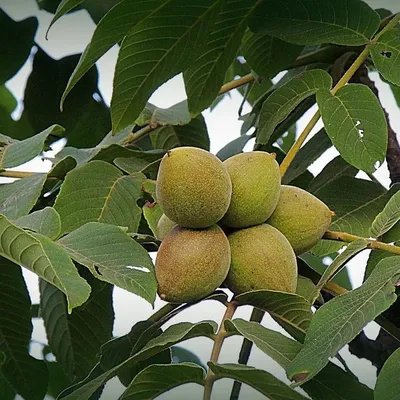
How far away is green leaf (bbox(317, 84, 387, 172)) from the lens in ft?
2.08

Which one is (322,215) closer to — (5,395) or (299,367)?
(299,367)

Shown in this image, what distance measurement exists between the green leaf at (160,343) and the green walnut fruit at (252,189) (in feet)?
0.33

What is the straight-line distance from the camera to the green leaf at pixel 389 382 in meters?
0.43

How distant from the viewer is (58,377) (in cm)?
105

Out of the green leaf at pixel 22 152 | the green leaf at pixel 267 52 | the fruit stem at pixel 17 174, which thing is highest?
the green leaf at pixel 267 52

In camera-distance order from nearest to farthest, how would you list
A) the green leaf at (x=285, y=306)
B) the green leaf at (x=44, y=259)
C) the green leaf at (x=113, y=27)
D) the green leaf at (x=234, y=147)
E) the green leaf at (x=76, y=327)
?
the green leaf at (x=44, y=259) → the green leaf at (x=285, y=306) → the green leaf at (x=113, y=27) → the green leaf at (x=76, y=327) → the green leaf at (x=234, y=147)

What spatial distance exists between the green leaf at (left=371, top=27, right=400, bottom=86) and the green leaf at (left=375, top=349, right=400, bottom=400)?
309 millimetres

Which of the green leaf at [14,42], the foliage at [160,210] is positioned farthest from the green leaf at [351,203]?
the green leaf at [14,42]

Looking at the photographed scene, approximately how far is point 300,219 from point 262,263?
2.4 inches

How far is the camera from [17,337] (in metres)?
0.73

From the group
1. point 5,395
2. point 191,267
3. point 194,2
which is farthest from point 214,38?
point 5,395

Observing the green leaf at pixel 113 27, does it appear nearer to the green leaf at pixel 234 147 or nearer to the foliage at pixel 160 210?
the foliage at pixel 160 210

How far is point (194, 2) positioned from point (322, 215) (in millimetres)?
238

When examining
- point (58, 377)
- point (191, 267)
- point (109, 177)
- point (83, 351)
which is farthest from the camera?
point (58, 377)
